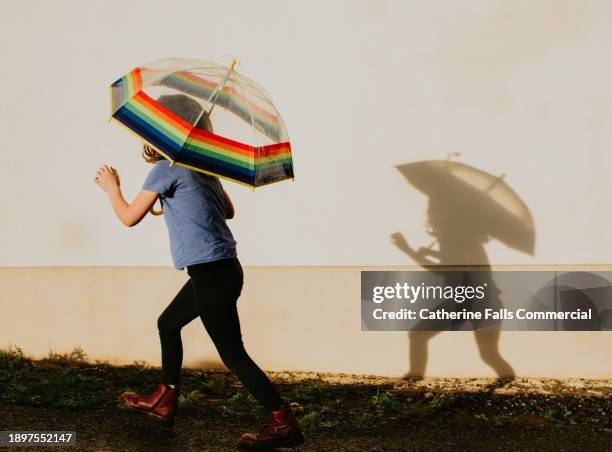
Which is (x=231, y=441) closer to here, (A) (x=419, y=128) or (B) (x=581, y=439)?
(B) (x=581, y=439)

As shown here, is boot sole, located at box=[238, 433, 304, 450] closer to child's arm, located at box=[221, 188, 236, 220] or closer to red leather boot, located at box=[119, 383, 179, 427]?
red leather boot, located at box=[119, 383, 179, 427]

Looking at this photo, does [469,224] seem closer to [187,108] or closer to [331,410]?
[331,410]

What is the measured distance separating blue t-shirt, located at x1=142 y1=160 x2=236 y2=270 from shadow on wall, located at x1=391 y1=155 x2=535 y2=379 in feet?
7.55

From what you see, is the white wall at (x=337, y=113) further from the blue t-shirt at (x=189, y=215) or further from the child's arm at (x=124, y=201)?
the child's arm at (x=124, y=201)

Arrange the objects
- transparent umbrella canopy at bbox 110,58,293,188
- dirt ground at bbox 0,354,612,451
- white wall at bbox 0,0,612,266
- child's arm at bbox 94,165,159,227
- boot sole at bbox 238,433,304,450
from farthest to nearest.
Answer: white wall at bbox 0,0,612,266, dirt ground at bbox 0,354,612,451, boot sole at bbox 238,433,304,450, child's arm at bbox 94,165,159,227, transparent umbrella canopy at bbox 110,58,293,188

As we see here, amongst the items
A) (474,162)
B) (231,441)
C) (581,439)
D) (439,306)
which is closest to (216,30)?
(474,162)

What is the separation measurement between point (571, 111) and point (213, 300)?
3.38 m

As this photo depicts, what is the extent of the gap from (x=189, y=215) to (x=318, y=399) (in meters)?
2.06

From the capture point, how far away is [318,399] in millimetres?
5465

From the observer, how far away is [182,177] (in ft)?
13.2

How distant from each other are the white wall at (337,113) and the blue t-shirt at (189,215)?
2112 mm

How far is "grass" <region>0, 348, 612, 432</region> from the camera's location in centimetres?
503

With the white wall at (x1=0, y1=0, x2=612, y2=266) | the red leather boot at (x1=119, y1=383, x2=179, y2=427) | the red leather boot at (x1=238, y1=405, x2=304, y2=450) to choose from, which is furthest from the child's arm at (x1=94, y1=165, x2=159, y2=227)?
the white wall at (x1=0, y1=0, x2=612, y2=266)

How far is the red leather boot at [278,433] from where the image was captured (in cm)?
400
